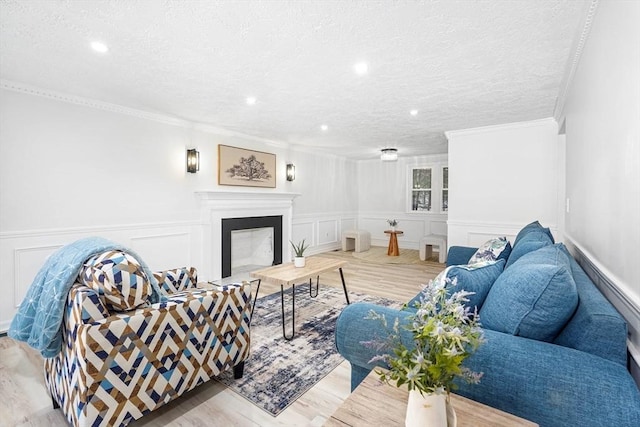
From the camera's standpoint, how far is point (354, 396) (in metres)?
1.03

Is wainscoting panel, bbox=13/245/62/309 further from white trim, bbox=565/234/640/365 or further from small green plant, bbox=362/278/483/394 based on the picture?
white trim, bbox=565/234/640/365

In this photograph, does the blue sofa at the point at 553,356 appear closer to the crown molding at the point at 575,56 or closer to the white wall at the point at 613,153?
the white wall at the point at 613,153

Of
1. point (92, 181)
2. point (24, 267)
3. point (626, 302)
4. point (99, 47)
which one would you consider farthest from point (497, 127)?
point (24, 267)

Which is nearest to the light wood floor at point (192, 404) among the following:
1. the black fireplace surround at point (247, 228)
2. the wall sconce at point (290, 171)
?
the black fireplace surround at point (247, 228)

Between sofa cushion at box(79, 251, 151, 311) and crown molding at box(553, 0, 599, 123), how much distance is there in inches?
112

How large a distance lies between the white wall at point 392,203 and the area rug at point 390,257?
58cm

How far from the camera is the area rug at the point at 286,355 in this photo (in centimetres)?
204

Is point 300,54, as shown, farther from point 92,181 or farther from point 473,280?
point 92,181

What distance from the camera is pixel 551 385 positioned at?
3.26 ft

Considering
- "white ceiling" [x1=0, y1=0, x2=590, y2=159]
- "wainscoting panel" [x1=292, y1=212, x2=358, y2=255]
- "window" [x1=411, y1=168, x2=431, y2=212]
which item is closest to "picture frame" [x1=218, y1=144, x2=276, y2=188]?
"white ceiling" [x1=0, y1=0, x2=590, y2=159]

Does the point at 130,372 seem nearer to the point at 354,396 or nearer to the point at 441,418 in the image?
the point at 354,396

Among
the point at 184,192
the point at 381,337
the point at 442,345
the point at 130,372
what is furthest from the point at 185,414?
the point at 184,192

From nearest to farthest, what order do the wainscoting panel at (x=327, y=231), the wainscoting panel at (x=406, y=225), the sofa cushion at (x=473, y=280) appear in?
1. the sofa cushion at (x=473, y=280)
2. the wainscoting panel at (x=327, y=231)
3. the wainscoting panel at (x=406, y=225)

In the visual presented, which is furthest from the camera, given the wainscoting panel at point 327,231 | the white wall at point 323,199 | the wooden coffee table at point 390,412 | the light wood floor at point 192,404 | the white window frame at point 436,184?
the white window frame at point 436,184
